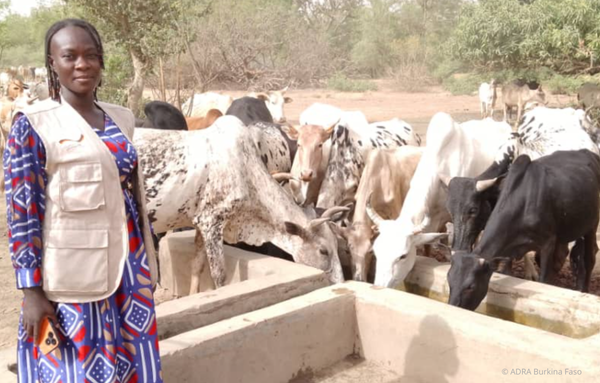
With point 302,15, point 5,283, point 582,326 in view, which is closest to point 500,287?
point 582,326

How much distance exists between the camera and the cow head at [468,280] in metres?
4.20

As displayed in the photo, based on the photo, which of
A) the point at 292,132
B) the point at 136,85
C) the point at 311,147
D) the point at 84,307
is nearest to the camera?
the point at 84,307

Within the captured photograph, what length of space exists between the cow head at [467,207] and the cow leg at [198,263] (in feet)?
6.96

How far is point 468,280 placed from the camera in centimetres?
420

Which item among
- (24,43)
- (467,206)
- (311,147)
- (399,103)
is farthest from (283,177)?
(24,43)

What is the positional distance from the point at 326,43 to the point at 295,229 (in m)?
32.0

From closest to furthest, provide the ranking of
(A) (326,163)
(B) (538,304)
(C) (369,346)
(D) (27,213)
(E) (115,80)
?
(D) (27,213) < (C) (369,346) < (B) (538,304) < (A) (326,163) < (E) (115,80)

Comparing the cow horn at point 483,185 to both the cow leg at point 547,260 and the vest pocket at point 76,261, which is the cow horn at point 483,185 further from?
the vest pocket at point 76,261

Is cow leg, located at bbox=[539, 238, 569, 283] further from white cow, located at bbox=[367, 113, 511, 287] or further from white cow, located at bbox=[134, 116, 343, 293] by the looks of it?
white cow, located at bbox=[134, 116, 343, 293]

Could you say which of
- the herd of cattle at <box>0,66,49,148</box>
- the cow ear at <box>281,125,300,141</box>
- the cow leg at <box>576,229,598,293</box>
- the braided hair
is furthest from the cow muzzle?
the herd of cattle at <box>0,66,49,148</box>

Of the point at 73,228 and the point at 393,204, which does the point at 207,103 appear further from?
the point at 73,228

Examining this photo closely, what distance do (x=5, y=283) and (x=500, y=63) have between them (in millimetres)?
11064

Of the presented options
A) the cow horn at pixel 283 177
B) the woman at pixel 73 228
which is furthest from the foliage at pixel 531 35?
the woman at pixel 73 228

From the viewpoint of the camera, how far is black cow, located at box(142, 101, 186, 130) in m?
7.39
